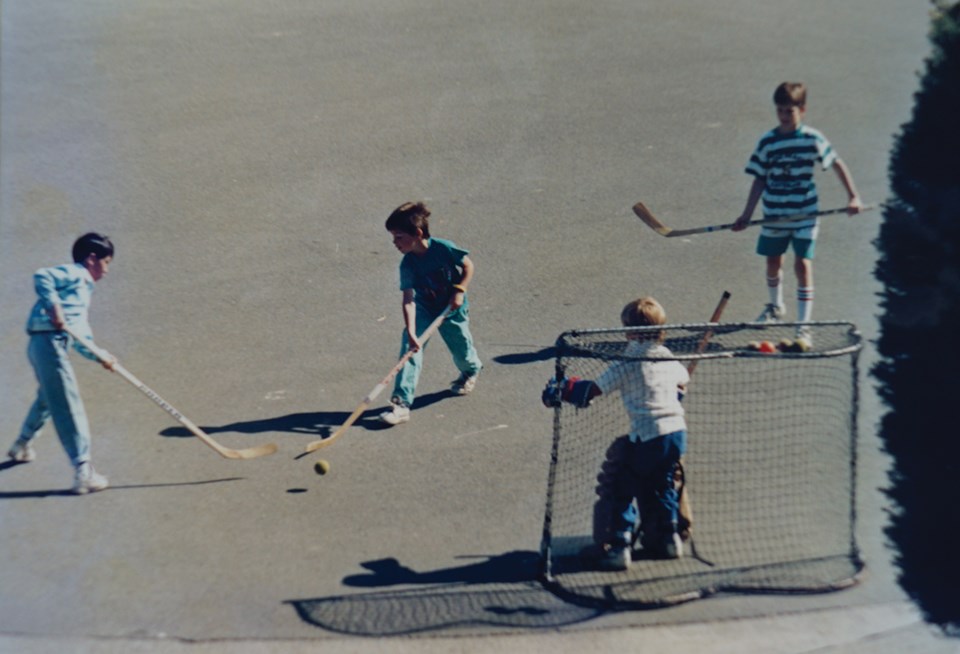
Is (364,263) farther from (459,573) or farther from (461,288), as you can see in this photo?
(459,573)

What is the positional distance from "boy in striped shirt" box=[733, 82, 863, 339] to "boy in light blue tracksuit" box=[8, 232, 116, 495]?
4.59 metres

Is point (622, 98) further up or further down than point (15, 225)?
further up

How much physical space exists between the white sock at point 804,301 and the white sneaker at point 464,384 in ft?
8.35

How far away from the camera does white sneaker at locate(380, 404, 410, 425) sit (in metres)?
8.14

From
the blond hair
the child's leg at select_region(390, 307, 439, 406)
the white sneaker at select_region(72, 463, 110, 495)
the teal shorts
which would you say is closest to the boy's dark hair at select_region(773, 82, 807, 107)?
the teal shorts

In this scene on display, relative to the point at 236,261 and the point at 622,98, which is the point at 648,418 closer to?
the point at 236,261

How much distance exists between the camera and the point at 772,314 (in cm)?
923

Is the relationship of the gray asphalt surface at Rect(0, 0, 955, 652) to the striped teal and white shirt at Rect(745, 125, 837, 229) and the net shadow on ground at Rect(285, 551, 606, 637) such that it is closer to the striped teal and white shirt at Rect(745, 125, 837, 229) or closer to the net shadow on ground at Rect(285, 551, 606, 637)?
the net shadow on ground at Rect(285, 551, 606, 637)

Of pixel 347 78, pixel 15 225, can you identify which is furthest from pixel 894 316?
pixel 15 225

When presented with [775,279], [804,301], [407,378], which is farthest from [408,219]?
[804,301]

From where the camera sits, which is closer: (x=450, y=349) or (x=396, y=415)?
(x=396, y=415)

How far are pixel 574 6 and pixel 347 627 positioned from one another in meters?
10.7

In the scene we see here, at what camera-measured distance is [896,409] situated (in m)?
8.00

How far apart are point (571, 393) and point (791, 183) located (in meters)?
3.33
